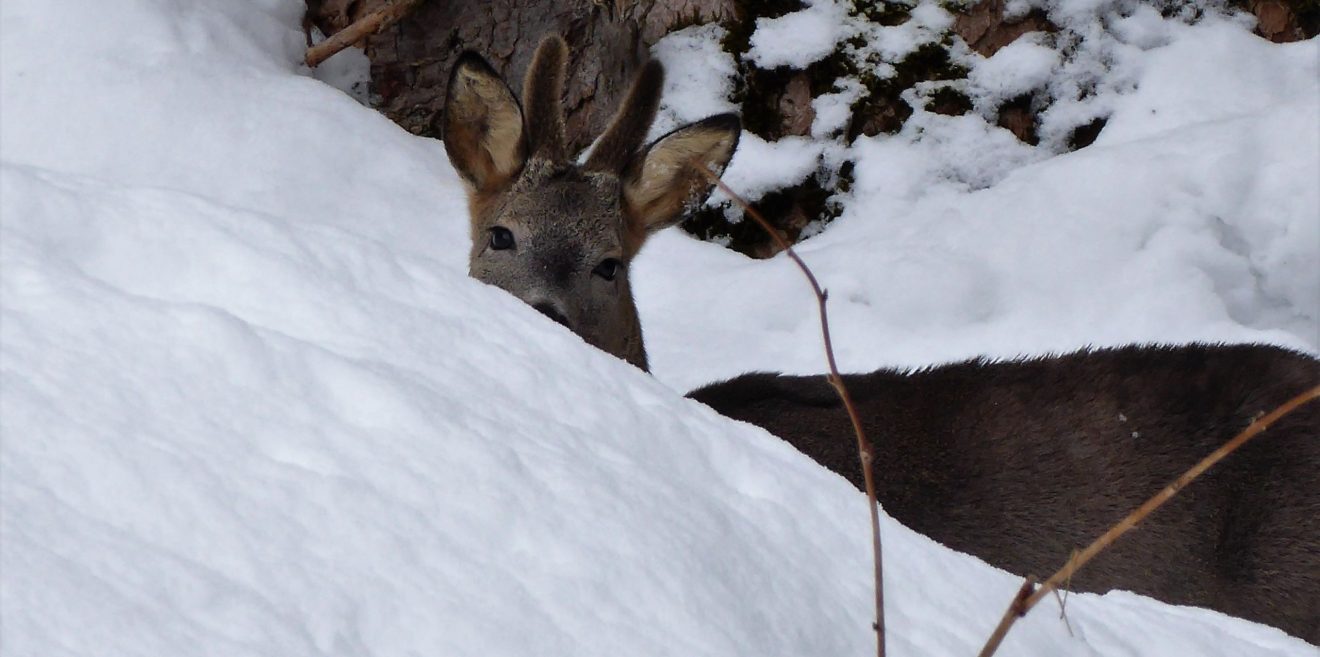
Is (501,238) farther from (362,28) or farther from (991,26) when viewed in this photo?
(991,26)

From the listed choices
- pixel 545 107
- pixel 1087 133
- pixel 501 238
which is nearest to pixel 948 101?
pixel 1087 133

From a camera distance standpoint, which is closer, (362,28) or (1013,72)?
(362,28)

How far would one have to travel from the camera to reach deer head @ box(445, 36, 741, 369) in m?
4.76

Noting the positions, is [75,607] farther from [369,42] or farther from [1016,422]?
[369,42]

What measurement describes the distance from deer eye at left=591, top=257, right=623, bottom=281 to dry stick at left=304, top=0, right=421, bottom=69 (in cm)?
203

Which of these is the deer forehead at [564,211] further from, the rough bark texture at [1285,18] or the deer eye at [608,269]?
the rough bark texture at [1285,18]

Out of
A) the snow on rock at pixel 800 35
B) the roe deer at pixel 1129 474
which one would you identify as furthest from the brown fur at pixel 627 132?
the snow on rock at pixel 800 35

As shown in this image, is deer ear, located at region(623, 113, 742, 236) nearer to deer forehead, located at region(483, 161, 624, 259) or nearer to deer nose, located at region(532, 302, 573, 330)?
deer forehead, located at region(483, 161, 624, 259)

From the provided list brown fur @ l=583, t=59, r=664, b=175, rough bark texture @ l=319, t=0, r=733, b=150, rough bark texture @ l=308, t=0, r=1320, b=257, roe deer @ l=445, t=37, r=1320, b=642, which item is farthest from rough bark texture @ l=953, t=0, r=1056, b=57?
roe deer @ l=445, t=37, r=1320, b=642

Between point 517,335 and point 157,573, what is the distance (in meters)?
Result: 0.89

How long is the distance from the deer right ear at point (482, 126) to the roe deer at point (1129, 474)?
1485 mm

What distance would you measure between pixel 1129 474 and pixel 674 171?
189cm

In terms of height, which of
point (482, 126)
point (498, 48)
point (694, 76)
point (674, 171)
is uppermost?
point (482, 126)

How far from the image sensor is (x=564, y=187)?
4.91 m
